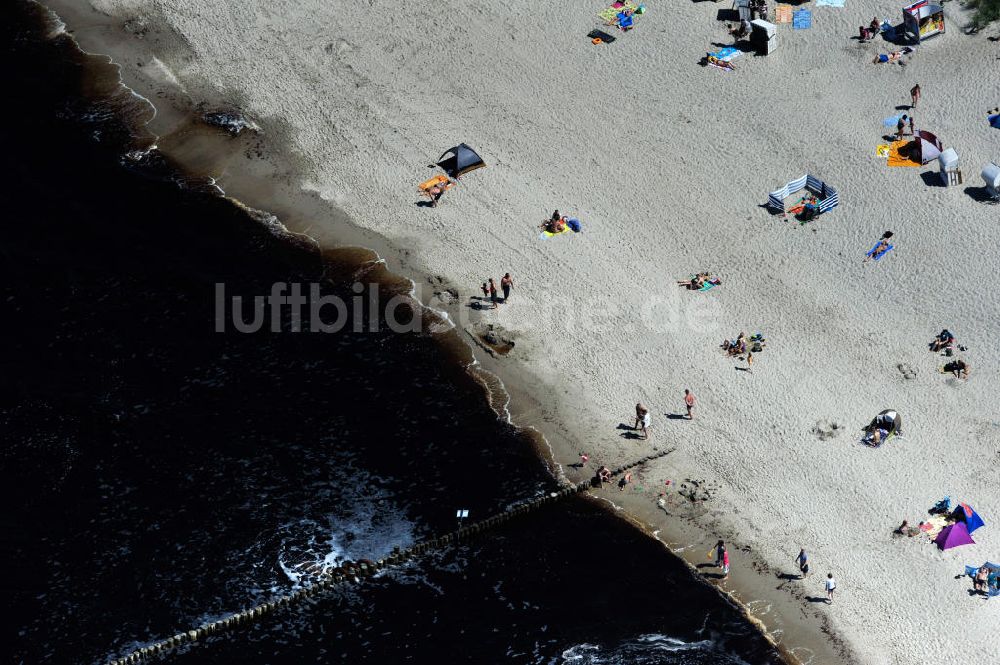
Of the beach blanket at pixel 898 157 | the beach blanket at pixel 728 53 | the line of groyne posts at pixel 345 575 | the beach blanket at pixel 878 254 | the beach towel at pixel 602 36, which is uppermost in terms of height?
the beach blanket at pixel 728 53

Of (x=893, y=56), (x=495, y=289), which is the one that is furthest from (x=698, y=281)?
(x=893, y=56)

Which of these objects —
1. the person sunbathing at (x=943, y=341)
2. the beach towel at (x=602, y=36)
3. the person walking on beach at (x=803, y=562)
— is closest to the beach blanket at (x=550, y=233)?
the beach towel at (x=602, y=36)

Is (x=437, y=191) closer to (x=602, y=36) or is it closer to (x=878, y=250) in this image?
(x=602, y=36)

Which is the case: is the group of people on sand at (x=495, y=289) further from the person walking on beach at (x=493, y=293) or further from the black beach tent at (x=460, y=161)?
the black beach tent at (x=460, y=161)

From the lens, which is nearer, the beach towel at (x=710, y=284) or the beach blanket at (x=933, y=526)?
the beach blanket at (x=933, y=526)

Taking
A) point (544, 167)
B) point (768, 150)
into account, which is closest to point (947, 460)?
point (768, 150)
